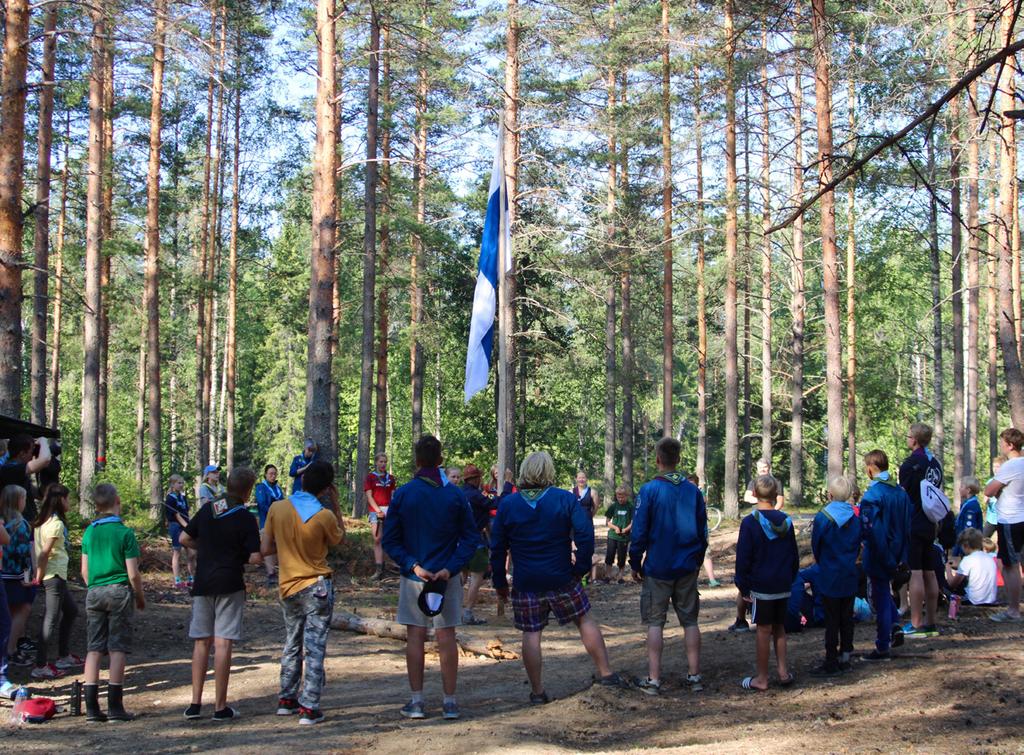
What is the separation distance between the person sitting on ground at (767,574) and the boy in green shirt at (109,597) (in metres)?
4.58

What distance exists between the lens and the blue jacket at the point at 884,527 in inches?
313

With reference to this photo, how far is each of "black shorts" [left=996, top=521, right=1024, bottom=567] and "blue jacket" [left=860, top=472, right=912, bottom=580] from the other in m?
1.69

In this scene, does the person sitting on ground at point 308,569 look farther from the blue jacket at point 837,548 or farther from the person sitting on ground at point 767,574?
the blue jacket at point 837,548

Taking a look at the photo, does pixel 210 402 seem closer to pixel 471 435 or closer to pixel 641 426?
pixel 471 435

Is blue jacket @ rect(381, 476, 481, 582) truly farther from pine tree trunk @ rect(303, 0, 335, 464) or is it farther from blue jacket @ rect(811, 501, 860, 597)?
pine tree trunk @ rect(303, 0, 335, 464)

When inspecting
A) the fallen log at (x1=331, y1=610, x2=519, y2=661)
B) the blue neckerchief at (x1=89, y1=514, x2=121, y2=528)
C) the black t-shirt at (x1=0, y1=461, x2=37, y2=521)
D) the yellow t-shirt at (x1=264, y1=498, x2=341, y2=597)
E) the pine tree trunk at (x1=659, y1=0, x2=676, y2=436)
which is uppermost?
the pine tree trunk at (x1=659, y1=0, x2=676, y2=436)

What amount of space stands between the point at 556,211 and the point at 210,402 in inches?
873

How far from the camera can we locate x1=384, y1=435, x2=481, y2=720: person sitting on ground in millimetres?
6828

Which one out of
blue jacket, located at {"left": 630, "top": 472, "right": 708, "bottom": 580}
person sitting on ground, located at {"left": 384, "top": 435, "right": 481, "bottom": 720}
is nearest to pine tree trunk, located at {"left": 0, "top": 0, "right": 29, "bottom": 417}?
person sitting on ground, located at {"left": 384, "top": 435, "right": 481, "bottom": 720}

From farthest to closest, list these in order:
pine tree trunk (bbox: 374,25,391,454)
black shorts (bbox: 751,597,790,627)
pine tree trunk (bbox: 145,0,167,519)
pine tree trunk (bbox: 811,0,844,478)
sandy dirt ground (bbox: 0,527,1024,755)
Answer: pine tree trunk (bbox: 374,25,391,454) → pine tree trunk (bbox: 145,0,167,519) → pine tree trunk (bbox: 811,0,844,478) → black shorts (bbox: 751,597,790,627) → sandy dirt ground (bbox: 0,527,1024,755)

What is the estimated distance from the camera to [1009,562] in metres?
9.40

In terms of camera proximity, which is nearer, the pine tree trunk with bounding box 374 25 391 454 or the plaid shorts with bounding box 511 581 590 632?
the plaid shorts with bounding box 511 581 590 632

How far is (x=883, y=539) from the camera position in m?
7.97

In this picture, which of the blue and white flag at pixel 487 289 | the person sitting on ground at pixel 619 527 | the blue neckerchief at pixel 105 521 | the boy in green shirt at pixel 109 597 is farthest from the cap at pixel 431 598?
the person sitting on ground at pixel 619 527
